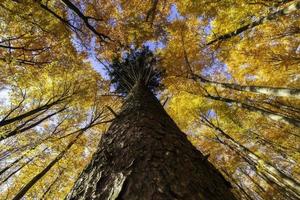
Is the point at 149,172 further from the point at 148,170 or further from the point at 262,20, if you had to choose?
the point at 262,20

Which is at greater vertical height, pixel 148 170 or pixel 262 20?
pixel 262 20

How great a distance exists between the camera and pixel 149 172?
1.89m

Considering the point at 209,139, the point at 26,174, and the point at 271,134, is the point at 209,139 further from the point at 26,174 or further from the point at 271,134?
the point at 26,174

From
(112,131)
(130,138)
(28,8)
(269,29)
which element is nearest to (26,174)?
(28,8)

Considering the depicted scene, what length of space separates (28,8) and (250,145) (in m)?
12.9

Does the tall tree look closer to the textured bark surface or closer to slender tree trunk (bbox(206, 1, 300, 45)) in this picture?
the textured bark surface

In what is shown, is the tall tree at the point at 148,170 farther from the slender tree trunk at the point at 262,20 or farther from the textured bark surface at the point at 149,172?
the slender tree trunk at the point at 262,20

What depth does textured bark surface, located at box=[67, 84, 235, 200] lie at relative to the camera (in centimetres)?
165

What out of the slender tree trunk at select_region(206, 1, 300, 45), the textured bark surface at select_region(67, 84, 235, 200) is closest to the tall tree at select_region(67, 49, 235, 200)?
the textured bark surface at select_region(67, 84, 235, 200)

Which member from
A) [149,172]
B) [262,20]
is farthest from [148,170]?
[262,20]

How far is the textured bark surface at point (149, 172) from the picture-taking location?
5.43 ft

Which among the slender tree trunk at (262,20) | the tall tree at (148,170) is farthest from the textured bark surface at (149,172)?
the slender tree trunk at (262,20)

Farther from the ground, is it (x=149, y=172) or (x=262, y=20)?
(x=262, y=20)

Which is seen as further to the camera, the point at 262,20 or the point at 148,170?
the point at 262,20
